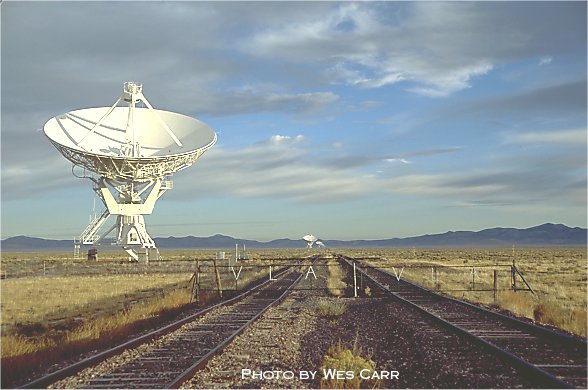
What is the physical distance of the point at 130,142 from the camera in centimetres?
3653

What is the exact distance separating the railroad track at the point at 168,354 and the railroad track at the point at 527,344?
14.0 feet

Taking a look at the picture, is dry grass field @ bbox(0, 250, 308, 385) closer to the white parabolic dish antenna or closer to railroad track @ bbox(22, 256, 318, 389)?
railroad track @ bbox(22, 256, 318, 389)

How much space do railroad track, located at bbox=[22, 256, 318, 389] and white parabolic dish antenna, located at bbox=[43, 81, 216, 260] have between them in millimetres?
19386

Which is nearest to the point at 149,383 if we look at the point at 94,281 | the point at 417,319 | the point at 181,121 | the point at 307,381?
the point at 307,381

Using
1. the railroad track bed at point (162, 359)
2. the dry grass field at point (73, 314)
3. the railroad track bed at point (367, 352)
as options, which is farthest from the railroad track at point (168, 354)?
the dry grass field at point (73, 314)

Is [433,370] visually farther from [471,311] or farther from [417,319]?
[471,311]

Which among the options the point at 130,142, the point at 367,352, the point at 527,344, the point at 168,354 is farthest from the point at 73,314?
the point at 130,142

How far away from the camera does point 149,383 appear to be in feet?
26.8

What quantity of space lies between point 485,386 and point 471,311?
8.74 metres

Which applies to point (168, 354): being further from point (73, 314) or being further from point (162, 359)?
point (73, 314)

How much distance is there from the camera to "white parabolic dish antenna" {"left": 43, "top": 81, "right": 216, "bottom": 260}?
34219mm

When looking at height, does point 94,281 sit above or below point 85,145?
below

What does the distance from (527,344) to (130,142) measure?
29.1 meters

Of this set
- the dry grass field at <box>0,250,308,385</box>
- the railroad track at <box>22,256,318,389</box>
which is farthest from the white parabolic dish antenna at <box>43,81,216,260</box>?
the railroad track at <box>22,256,318,389</box>
